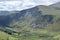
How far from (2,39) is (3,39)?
3.77 ft

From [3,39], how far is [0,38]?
19.2 feet

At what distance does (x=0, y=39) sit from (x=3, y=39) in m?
4.39

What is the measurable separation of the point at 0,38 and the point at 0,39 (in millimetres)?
1760

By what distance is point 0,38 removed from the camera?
6265 inches

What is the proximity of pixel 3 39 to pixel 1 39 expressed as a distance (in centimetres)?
260

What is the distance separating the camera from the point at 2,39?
154875 mm

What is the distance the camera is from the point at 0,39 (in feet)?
517

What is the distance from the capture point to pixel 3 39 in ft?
506
